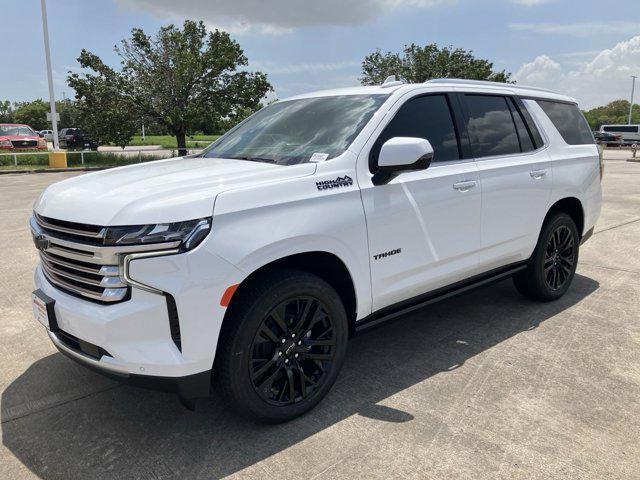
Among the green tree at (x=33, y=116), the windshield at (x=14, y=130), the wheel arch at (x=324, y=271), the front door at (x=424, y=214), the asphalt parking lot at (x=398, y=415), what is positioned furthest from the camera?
the green tree at (x=33, y=116)

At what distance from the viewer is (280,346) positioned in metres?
2.85

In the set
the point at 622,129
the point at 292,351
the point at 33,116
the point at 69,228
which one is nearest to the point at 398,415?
the point at 292,351

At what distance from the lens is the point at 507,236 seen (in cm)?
418

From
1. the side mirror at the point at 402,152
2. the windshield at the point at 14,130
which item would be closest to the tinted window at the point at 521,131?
the side mirror at the point at 402,152

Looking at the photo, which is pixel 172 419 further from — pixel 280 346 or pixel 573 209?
pixel 573 209

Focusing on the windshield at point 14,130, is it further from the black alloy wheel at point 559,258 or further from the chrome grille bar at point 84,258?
the black alloy wheel at point 559,258

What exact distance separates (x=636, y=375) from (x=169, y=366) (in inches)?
119

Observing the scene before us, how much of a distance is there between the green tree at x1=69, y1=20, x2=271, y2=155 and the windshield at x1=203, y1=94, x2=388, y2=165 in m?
19.7

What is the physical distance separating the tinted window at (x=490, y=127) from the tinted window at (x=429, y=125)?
0.25m

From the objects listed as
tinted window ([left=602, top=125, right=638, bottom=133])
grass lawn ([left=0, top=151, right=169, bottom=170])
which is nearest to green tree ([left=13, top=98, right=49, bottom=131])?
grass lawn ([left=0, top=151, right=169, bottom=170])

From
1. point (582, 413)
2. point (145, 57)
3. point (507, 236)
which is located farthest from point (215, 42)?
point (582, 413)

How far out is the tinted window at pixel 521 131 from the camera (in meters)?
4.45

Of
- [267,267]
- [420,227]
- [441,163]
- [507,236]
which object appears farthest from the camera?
[507,236]

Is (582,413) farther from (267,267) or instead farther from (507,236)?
(267,267)
